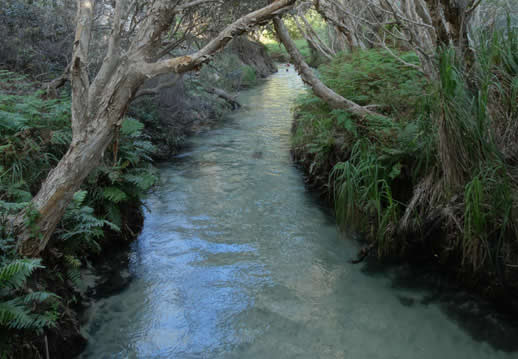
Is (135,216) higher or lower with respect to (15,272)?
Answer: lower

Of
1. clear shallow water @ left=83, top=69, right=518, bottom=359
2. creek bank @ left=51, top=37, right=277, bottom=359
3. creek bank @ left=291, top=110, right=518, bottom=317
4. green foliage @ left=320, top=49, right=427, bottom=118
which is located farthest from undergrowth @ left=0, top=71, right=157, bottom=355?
green foliage @ left=320, top=49, right=427, bottom=118

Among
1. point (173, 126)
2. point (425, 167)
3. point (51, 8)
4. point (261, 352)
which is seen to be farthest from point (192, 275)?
point (51, 8)

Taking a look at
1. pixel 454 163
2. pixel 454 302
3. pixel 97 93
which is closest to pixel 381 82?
pixel 454 163

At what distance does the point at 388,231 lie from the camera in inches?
192

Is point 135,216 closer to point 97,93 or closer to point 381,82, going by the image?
point 97,93

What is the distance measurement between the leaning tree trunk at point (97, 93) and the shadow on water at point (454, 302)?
11.7 feet

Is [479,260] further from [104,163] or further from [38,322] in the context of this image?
[104,163]

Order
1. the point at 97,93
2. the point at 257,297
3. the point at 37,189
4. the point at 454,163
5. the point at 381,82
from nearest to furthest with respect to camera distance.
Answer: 1. the point at 454,163
2. the point at 257,297
3. the point at 37,189
4. the point at 97,93
5. the point at 381,82

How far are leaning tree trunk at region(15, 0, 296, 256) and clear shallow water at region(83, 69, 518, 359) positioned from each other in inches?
50.5

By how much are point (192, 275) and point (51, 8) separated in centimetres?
907

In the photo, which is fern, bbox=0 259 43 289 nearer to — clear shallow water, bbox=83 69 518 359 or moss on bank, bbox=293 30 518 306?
clear shallow water, bbox=83 69 518 359

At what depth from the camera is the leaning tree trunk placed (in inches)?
148

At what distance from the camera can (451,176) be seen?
167 inches

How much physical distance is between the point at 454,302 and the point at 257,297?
7.17 feet
